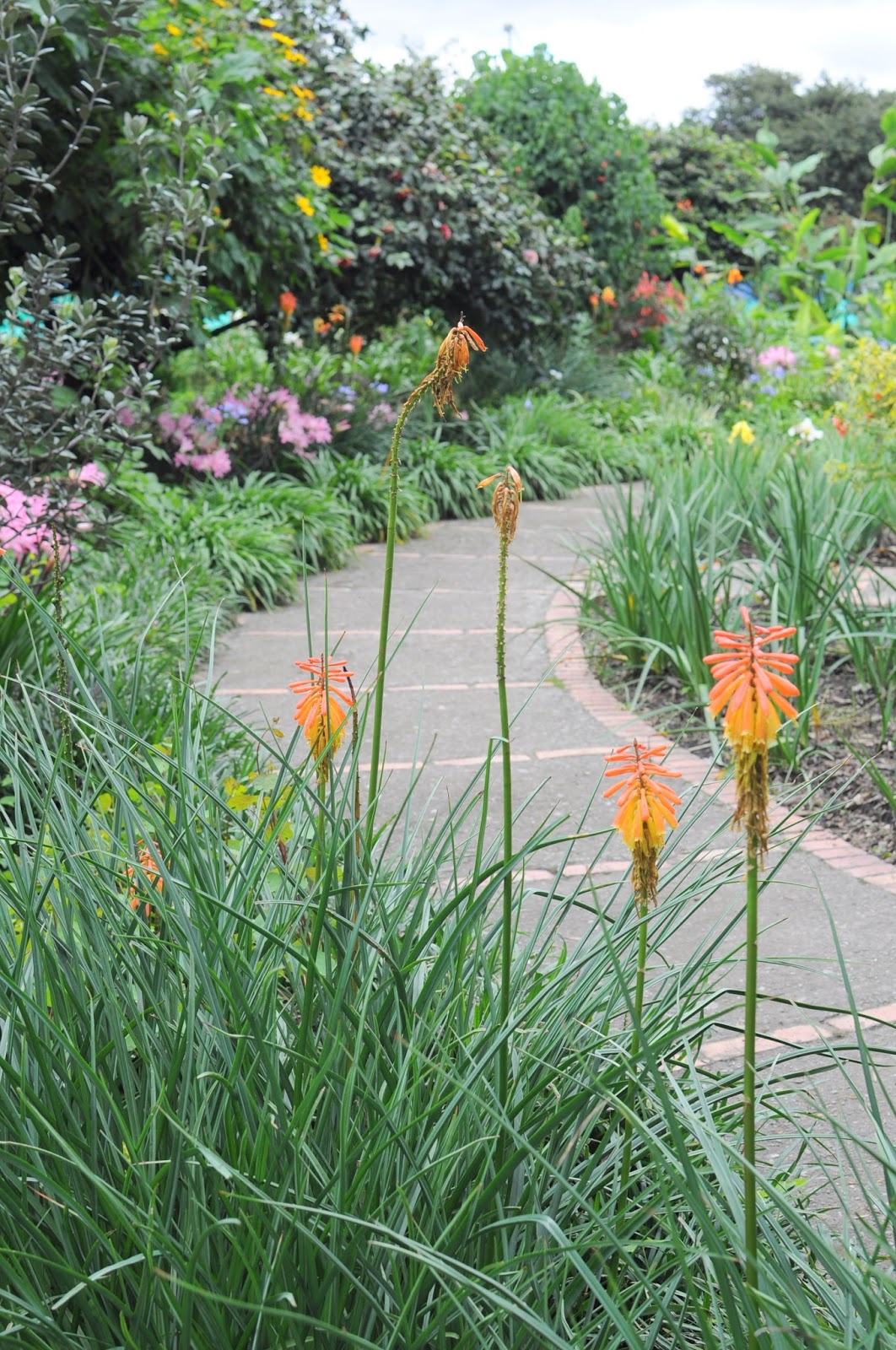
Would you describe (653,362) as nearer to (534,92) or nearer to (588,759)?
(534,92)

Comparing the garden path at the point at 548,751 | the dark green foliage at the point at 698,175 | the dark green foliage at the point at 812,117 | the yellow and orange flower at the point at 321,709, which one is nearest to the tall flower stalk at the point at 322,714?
the yellow and orange flower at the point at 321,709

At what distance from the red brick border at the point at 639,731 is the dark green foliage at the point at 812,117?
27.3 meters

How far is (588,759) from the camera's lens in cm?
409

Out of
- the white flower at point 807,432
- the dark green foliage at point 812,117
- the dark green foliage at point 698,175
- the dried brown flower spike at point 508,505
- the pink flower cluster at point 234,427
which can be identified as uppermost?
the dark green foliage at point 812,117

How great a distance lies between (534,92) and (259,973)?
46.0 feet

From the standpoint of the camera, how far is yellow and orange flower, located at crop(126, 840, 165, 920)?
1.59 metres

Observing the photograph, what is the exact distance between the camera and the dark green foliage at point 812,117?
107 feet

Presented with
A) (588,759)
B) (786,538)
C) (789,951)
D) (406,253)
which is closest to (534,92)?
(406,253)

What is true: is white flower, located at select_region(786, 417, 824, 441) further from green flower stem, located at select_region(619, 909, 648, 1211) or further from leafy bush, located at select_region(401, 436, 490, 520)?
green flower stem, located at select_region(619, 909, 648, 1211)

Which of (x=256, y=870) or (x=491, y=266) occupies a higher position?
(x=491, y=266)

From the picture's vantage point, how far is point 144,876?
1604 millimetres

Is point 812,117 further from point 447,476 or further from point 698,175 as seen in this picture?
point 447,476

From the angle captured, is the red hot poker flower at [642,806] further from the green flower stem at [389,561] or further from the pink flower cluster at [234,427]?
the pink flower cluster at [234,427]

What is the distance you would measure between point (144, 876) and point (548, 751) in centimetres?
268
